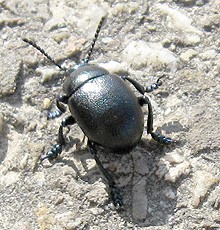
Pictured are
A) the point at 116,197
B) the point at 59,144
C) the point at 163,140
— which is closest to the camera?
the point at 116,197

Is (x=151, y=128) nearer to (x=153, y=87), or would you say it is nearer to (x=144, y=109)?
(x=144, y=109)

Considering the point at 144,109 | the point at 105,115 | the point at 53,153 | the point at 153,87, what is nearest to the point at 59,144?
the point at 53,153

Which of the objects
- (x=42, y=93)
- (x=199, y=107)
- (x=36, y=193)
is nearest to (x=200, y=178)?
(x=199, y=107)

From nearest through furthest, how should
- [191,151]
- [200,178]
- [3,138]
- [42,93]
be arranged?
[200,178] < [191,151] < [3,138] < [42,93]

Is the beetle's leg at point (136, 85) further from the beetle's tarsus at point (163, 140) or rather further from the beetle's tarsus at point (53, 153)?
the beetle's tarsus at point (53, 153)

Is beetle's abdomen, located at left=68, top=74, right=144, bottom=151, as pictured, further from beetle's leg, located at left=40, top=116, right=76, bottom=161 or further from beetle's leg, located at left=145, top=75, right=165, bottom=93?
beetle's leg, located at left=145, top=75, right=165, bottom=93

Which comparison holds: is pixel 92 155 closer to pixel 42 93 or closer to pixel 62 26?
pixel 42 93

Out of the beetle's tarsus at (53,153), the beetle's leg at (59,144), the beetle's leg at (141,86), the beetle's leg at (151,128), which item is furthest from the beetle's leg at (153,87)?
the beetle's tarsus at (53,153)
